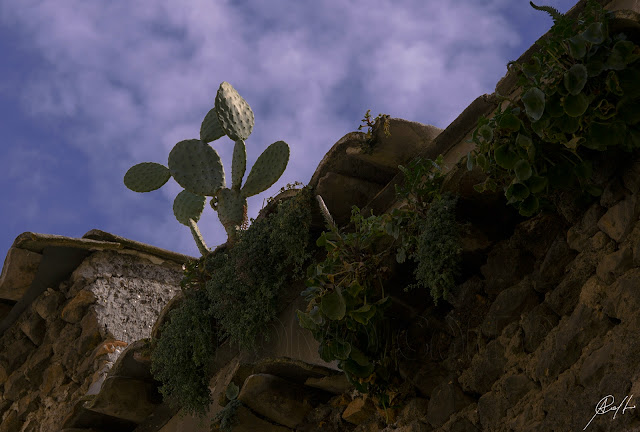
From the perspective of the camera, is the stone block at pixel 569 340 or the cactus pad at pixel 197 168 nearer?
the stone block at pixel 569 340

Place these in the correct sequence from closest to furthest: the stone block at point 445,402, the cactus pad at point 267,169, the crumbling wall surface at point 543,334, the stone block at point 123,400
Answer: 1. the crumbling wall surface at point 543,334
2. the stone block at point 445,402
3. the cactus pad at point 267,169
4. the stone block at point 123,400

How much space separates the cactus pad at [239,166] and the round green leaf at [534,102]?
2748 mm

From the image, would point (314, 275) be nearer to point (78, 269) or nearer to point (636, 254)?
point (636, 254)

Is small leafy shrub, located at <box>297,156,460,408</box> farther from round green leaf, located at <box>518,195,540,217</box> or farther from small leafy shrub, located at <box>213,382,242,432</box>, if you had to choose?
small leafy shrub, located at <box>213,382,242,432</box>

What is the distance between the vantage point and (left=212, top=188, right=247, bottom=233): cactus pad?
15.7 ft

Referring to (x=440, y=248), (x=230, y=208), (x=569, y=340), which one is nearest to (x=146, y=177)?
(x=230, y=208)

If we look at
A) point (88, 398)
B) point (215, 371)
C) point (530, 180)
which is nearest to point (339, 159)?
point (530, 180)

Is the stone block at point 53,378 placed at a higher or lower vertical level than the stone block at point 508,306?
higher

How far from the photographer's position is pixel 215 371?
471 cm

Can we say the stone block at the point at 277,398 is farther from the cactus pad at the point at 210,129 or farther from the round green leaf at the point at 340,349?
the cactus pad at the point at 210,129

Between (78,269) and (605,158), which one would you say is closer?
(605,158)

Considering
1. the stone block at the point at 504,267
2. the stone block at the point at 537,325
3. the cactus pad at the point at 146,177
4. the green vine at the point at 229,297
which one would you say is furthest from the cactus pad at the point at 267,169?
the stone block at the point at 537,325

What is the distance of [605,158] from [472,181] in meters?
0.55

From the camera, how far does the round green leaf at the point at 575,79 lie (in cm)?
240
